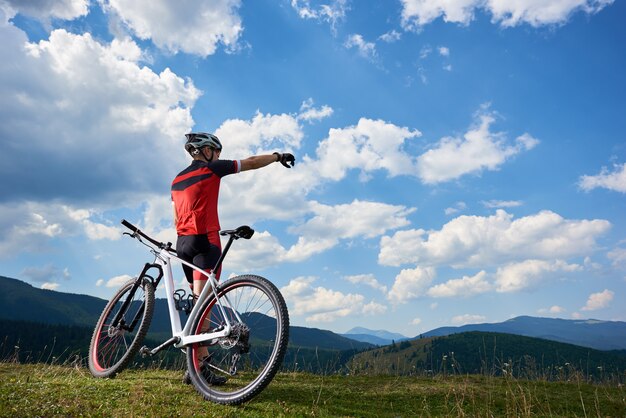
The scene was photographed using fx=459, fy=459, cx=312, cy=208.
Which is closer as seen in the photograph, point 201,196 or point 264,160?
point 264,160

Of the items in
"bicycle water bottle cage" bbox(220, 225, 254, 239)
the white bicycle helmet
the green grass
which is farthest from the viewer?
the white bicycle helmet

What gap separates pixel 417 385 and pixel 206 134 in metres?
5.75

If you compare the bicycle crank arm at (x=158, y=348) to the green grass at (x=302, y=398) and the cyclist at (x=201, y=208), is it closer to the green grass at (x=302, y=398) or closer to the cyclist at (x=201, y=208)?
the green grass at (x=302, y=398)

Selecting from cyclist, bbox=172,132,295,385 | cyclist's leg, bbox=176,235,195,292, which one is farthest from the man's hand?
cyclist's leg, bbox=176,235,195,292

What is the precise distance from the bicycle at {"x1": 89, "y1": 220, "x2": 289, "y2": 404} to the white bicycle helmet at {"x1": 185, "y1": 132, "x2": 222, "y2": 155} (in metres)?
1.53

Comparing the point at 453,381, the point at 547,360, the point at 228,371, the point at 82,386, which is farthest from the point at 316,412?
the point at 547,360

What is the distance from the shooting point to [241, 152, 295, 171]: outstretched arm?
6168 millimetres

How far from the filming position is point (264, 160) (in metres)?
6.20

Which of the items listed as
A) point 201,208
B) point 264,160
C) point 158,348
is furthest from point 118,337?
point 264,160

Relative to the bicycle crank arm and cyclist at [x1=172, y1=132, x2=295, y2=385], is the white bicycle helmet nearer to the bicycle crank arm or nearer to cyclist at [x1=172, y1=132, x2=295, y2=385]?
cyclist at [x1=172, y1=132, x2=295, y2=385]

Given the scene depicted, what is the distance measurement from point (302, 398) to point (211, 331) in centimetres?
152

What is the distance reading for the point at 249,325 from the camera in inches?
201

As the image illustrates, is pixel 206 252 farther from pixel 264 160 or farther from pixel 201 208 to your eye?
pixel 264 160

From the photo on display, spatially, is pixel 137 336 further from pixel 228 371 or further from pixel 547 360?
pixel 547 360
